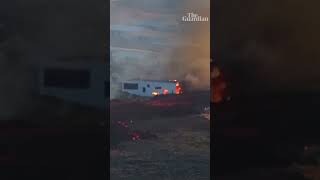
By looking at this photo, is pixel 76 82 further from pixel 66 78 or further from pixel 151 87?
pixel 151 87

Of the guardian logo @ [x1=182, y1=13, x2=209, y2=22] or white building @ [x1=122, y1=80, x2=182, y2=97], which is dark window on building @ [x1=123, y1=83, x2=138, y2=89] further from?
the guardian logo @ [x1=182, y1=13, x2=209, y2=22]

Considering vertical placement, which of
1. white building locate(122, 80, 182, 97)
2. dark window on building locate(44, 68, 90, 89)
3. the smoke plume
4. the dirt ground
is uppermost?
the smoke plume

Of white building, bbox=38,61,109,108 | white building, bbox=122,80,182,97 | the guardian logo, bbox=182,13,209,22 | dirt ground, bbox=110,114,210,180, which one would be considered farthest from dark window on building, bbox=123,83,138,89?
the guardian logo, bbox=182,13,209,22

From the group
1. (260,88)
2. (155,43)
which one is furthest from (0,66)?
(260,88)

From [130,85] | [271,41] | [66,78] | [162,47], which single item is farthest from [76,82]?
[271,41]

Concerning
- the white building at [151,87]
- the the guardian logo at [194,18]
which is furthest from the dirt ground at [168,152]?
the the guardian logo at [194,18]

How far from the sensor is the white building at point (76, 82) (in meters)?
3.70

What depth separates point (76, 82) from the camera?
12.2 feet

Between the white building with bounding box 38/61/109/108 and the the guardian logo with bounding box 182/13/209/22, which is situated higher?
the the guardian logo with bounding box 182/13/209/22

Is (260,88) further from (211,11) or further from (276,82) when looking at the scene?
(211,11)

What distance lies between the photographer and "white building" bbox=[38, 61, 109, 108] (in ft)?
12.1

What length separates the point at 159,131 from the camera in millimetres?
3727

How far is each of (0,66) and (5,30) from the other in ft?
0.83

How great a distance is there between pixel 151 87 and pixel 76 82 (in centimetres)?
53
